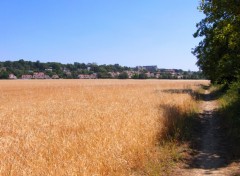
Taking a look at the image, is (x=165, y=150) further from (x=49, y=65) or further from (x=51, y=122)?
(x=49, y=65)

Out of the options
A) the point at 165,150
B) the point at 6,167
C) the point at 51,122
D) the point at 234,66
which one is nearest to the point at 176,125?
the point at 165,150

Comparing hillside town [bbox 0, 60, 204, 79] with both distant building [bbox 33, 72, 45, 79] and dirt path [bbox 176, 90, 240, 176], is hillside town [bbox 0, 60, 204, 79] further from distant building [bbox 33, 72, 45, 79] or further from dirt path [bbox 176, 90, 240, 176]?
dirt path [bbox 176, 90, 240, 176]

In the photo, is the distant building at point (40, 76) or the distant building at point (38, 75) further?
the distant building at point (40, 76)

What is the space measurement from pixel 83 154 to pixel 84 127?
4248 mm

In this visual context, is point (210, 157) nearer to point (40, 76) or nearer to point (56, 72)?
point (40, 76)

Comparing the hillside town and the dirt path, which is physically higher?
the hillside town

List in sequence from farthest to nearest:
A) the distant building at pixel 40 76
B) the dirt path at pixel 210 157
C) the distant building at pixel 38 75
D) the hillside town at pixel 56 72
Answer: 1. the distant building at pixel 40 76
2. the distant building at pixel 38 75
3. the hillside town at pixel 56 72
4. the dirt path at pixel 210 157

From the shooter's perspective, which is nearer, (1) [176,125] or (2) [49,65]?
(1) [176,125]

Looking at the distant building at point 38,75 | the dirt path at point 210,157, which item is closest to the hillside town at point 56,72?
the distant building at point 38,75

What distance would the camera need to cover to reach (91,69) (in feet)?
566

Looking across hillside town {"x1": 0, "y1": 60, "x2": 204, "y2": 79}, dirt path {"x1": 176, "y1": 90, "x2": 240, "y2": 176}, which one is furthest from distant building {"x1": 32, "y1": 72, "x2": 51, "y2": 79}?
dirt path {"x1": 176, "y1": 90, "x2": 240, "y2": 176}

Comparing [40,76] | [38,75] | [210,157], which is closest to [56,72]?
[40,76]

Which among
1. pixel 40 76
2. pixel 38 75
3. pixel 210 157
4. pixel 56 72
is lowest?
pixel 40 76

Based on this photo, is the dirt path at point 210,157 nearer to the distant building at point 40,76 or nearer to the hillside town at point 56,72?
the hillside town at point 56,72
